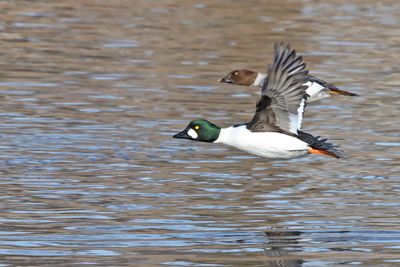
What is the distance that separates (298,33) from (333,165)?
838 centimetres

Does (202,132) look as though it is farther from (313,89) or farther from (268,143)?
(313,89)

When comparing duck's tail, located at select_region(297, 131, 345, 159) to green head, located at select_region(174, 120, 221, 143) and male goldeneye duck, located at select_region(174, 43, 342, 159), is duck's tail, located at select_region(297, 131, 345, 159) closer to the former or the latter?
male goldeneye duck, located at select_region(174, 43, 342, 159)

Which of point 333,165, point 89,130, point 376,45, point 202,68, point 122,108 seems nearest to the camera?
point 333,165

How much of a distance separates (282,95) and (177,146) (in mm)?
2749

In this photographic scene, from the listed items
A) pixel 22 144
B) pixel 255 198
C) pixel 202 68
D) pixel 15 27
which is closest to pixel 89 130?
pixel 22 144

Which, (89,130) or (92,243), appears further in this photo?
(89,130)

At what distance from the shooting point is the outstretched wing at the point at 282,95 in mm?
10031

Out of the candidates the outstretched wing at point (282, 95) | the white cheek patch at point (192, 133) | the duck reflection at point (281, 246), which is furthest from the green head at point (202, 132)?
the duck reflection at point (281, 246)

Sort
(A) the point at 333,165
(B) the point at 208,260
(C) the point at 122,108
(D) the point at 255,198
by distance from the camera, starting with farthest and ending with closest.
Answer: (C) the point at 122,108 < (A) the point at 333,165 < (D) the point at 255,198 < (B) the point at 208,260

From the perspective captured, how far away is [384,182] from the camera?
11.3 meters

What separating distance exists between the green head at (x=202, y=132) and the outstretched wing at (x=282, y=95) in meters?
0.51

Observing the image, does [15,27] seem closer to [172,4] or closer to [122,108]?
[172,4]

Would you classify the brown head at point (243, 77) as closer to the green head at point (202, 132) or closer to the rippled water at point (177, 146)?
the rippled water at point (177, 146)

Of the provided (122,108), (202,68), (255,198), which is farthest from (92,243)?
(202,68)
